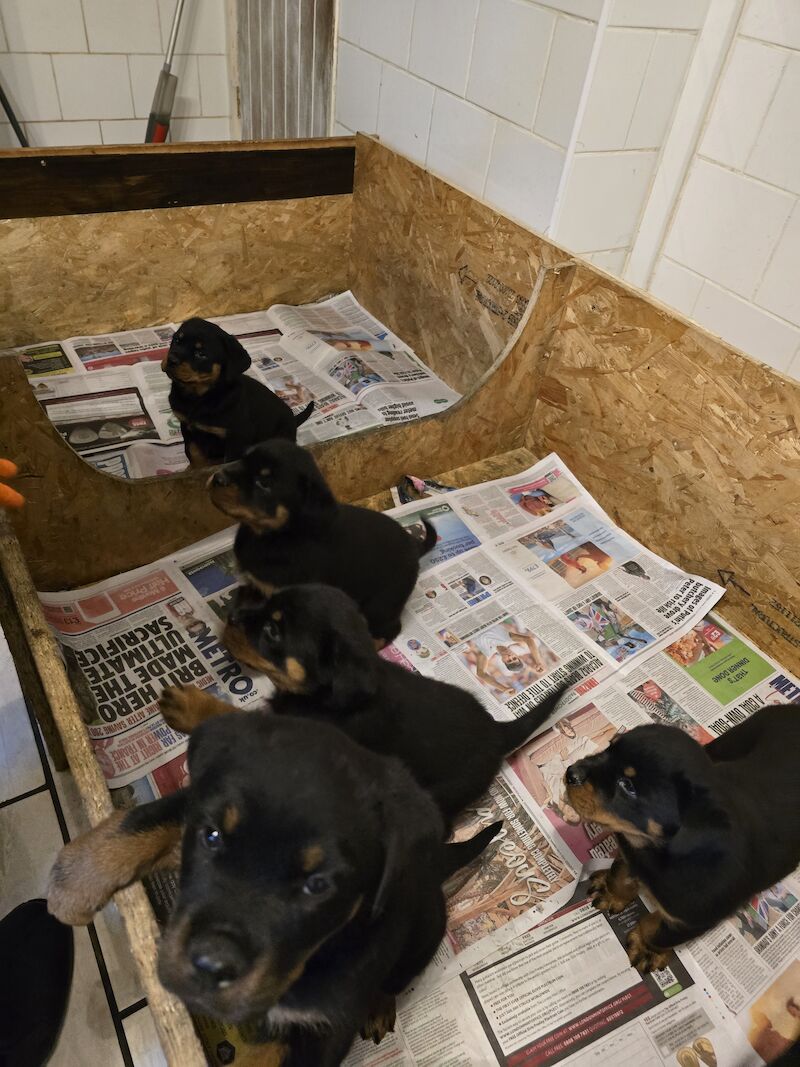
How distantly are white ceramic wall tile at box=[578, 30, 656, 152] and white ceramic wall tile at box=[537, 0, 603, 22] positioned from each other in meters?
0.04

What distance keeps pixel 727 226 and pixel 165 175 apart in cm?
138

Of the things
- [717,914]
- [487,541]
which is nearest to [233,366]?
[487,541]

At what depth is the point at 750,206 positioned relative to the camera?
5.54 ft

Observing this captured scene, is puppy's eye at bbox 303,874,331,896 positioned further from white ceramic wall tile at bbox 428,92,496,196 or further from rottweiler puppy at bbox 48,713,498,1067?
white ceramic wall tile at bbox 428,92,496,196

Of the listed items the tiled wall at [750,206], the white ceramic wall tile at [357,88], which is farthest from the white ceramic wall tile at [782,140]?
the white ceramic wall tile at [357,88]

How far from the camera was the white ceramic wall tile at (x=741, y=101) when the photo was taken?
1561 mm

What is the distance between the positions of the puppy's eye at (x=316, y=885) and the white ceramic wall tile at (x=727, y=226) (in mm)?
1707

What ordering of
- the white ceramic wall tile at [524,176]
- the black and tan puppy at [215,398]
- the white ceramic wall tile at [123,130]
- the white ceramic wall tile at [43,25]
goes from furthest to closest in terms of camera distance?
the white ceramic wall tile at [123,130] → the white ceramic wall tile at [43,25] → the white ceramic wall tile at [524,176] → the black and tan puppy at [215,398]

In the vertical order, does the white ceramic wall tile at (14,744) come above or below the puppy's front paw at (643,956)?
below

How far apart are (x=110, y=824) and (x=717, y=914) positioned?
2.49ft

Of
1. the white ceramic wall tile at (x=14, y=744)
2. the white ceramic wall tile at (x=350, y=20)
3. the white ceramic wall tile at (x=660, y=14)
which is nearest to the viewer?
the white ceramic wall tile at (x=14, y=744)

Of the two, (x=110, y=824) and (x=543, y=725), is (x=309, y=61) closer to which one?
(x=543, y=725)

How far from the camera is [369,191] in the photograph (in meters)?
2.05

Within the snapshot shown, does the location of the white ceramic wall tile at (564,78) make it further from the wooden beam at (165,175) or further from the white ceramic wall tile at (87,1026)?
the white ceramic wall tile at (87,1026)
